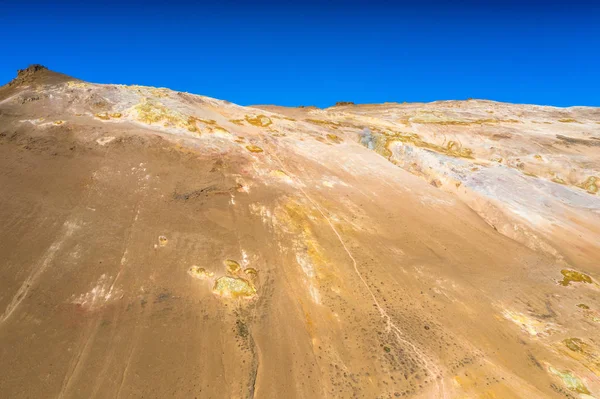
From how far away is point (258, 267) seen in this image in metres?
13.9

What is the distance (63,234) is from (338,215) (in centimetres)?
1252

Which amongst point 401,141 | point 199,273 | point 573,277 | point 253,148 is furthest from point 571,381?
point 401,141

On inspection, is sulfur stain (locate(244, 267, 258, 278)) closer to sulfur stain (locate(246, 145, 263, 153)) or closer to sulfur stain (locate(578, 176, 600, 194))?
sulfur stain (locate(246, 145, 263, 153))

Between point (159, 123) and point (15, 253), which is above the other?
point (159, 123)

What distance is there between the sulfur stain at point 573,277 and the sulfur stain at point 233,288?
15.2 metres

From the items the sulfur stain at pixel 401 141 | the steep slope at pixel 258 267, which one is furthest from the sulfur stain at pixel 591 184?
the sulfur stain at pixel 401 141

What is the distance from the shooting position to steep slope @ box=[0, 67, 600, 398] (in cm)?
1000

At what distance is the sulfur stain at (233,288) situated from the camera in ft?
40.6

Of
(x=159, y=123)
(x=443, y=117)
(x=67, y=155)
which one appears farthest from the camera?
(x=443, y=117)

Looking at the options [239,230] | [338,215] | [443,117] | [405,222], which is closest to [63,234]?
[239,230]

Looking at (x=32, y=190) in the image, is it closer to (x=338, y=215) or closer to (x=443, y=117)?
(x=338, y=215)

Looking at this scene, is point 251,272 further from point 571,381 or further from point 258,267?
point 571,381

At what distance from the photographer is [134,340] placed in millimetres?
10125

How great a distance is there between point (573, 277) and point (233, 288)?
17.0 meters
